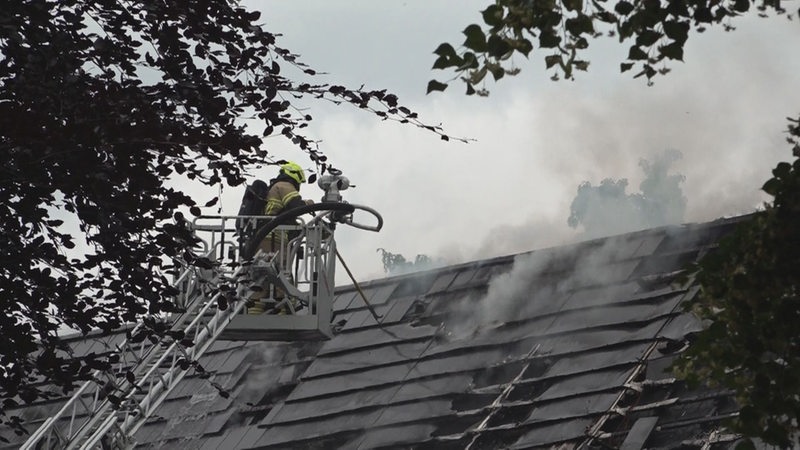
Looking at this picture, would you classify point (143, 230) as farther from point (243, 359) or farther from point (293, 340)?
point (243, 359)

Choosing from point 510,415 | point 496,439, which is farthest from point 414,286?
point 496,439

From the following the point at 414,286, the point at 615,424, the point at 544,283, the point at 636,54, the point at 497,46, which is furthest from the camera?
the point at 414,286

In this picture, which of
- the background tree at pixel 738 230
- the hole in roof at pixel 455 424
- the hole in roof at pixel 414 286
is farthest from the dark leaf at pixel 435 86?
the hole in roof at pixel 414 286

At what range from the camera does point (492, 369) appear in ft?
39.9

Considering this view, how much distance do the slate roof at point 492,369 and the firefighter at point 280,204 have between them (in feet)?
2.64

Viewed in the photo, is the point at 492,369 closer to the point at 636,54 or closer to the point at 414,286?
the point at 414,286

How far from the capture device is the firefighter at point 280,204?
13.4 m

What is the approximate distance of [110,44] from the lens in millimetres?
8539

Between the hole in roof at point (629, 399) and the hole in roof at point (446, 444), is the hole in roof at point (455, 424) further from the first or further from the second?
the hole in roof at point (629, 399)

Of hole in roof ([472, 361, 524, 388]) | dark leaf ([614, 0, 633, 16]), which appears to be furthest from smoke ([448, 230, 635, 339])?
dark leaf ([614, 0, 633, 16])

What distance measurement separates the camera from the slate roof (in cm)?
1079

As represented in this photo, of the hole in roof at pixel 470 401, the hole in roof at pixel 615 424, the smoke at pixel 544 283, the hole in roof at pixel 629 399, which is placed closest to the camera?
the hole in roof at pixel 615 424

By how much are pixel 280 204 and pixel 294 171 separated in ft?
0.99

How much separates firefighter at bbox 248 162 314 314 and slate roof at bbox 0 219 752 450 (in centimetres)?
81
